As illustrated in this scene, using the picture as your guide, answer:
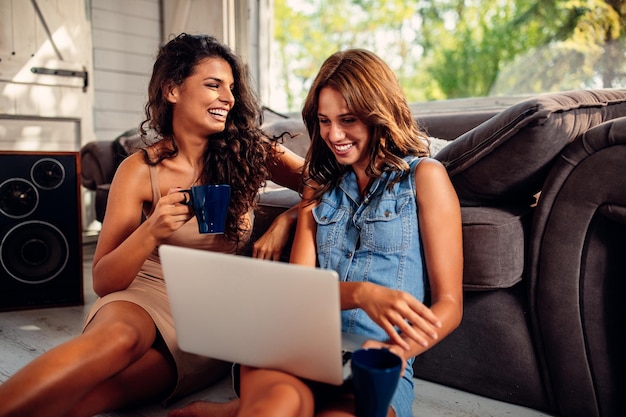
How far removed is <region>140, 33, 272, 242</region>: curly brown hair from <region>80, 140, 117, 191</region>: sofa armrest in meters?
1.63

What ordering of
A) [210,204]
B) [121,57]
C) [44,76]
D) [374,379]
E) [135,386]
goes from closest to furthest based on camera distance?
[374,379] → [210,204] → [135,386] → [44,76] → [121,57]

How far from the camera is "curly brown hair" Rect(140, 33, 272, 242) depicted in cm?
158

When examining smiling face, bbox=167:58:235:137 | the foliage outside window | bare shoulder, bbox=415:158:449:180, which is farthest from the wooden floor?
the foliage outside window

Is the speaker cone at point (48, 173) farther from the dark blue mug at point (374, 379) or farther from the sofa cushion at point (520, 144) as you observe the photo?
the dark blue mug at point (374, 379)

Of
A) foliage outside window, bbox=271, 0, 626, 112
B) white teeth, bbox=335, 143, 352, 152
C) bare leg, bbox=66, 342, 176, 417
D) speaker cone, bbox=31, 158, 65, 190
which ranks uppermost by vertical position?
foliage outside window, bbox=271, 0, 626, 112

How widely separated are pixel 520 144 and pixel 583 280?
1.17 ft

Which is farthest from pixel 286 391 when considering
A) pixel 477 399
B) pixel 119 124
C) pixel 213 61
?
pixel 119 124

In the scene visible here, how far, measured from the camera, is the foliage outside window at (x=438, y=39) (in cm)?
841

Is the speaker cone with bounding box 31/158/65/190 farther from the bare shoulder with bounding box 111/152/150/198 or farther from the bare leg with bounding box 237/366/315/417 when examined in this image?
the bare leg with bounding box 237/366/315/417

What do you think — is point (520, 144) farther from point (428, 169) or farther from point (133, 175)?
point (133, 175)

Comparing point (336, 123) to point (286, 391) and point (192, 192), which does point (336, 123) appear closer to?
point (192, 192)

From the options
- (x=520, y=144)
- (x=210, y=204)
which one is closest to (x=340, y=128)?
(x=210, y=204)

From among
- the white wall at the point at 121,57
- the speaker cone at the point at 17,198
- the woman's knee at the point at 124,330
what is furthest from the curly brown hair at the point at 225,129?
the white wall at the point at 121,57

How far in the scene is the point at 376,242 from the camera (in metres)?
1.25
